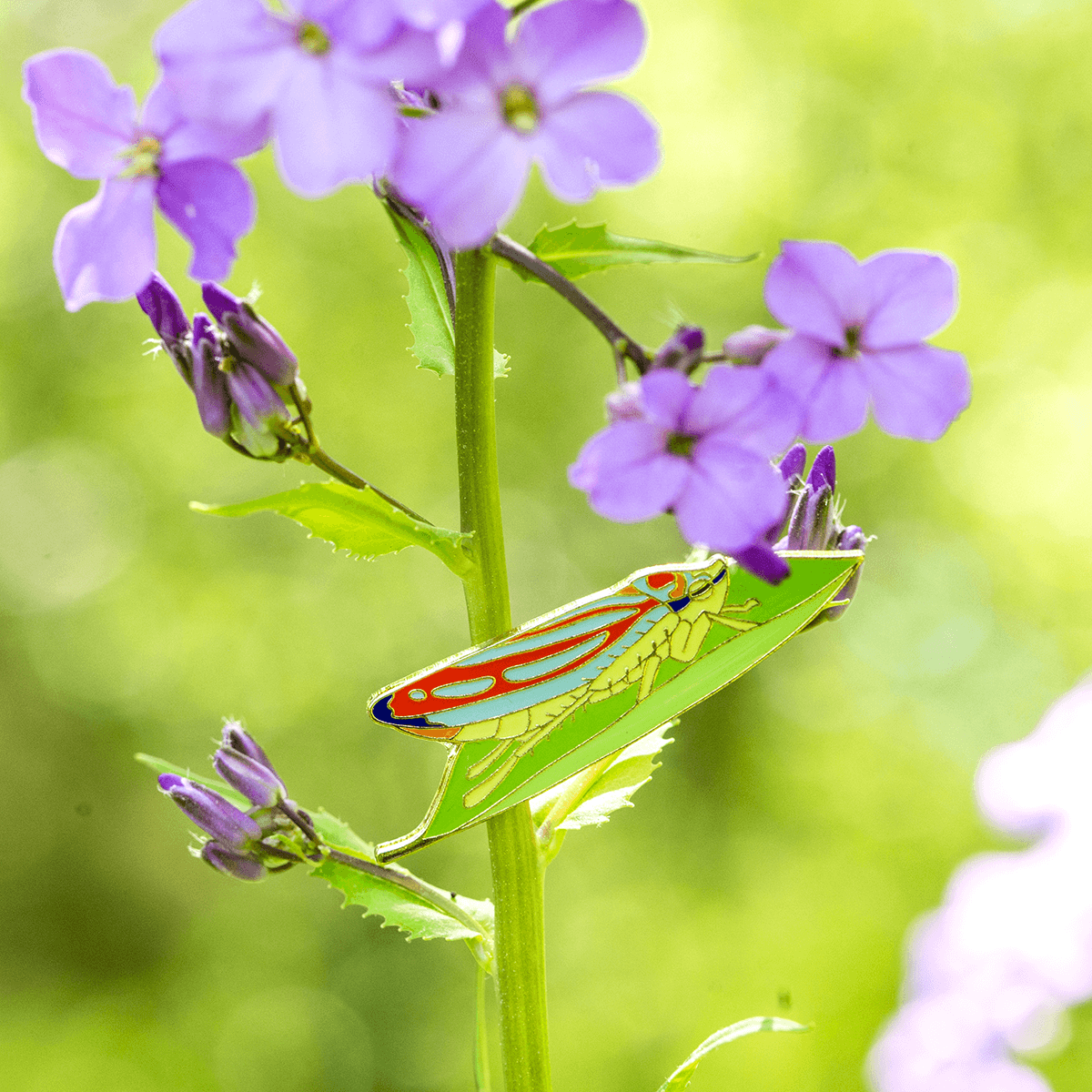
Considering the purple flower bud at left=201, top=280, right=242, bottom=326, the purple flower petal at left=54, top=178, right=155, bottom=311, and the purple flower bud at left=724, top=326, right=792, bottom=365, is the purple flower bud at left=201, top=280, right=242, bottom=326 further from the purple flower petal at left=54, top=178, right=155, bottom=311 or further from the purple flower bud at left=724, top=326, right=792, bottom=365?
the purple flower bud at left=724, top=326, right=792, bottom=365

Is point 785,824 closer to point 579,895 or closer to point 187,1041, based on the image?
point 579,895

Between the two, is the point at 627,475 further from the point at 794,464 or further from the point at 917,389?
the point at 794,464

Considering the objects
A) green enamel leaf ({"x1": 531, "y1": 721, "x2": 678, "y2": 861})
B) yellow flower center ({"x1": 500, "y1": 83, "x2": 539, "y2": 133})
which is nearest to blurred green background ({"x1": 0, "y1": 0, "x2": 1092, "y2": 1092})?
green enamel leaf ({"x1": 531, "y1": 721, "x2": 678, "y2": 861})

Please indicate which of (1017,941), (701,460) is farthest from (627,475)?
(1017,941)

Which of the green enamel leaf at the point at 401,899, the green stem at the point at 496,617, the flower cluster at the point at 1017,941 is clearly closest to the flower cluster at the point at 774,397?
the green stem at the point at 496,617

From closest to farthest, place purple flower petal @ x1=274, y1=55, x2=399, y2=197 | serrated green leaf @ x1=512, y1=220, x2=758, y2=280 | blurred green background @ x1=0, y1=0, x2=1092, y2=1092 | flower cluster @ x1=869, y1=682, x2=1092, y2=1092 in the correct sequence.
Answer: purple flower petal @ x1=274, y1=55, x2=399, y2=197
serrated green leaf @ x1=512, y1=220, x2=758, y2=280
flower cluster @ x1=869, y1=682, x2=1092, y2=1092
blurred green background @ x1=0, y1=0, x2=1092, y2=1092

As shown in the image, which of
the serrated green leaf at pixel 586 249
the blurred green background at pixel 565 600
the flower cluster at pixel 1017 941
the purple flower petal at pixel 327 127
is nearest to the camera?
the purple flower petal at pixel 327 127

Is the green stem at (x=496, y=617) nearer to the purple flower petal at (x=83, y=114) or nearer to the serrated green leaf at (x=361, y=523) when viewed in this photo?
the serrated green leaf at (x=361, y=523)
